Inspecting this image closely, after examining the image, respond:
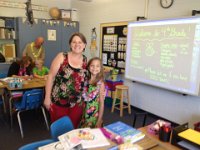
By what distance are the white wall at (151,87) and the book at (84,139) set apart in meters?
2.19

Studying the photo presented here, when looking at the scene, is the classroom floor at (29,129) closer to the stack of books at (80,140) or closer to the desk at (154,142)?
the stack of books at (80,140)

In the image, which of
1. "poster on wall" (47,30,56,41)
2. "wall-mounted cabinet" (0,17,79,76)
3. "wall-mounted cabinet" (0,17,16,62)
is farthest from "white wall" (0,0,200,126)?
"poster on wall" (47,30,56,41)

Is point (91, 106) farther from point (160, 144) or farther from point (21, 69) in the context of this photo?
point (21, 69)

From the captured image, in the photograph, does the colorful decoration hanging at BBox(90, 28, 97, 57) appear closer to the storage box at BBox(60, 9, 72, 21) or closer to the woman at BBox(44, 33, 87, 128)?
the storage box at BBox(60, 9, 72, 21)

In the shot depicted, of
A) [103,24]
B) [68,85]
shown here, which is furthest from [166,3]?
[68,85]

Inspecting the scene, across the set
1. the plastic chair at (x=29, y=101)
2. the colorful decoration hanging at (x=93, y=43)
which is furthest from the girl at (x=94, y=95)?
the colorful decoration hanging at (x=93, y=43)

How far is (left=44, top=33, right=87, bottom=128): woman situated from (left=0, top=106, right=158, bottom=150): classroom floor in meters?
0.94

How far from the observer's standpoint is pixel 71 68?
2.00 m

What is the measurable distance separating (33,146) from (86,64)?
40.6 inches

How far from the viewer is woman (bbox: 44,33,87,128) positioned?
199 cm

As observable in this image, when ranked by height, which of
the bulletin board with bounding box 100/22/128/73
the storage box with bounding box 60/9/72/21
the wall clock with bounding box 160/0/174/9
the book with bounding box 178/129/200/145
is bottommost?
the book with bounding box 178/129/200/145

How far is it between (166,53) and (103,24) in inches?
82.6

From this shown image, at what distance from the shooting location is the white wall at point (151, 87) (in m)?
3.12

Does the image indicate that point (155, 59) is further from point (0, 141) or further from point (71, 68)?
point (0, 141)
